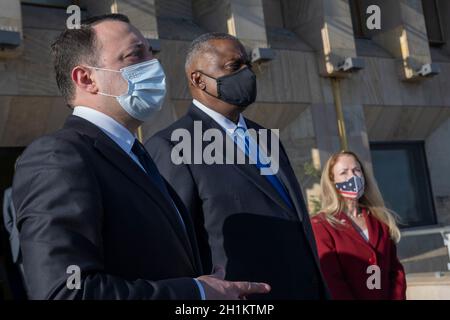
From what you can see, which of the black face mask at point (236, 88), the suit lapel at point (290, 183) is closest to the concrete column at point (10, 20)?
the black face mask at point (236, 88)

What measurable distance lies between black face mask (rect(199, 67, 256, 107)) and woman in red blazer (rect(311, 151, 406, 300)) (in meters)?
1.15

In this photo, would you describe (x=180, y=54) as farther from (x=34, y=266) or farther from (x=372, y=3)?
(x=34, y=266)

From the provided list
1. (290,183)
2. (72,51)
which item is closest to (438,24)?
(290,183)

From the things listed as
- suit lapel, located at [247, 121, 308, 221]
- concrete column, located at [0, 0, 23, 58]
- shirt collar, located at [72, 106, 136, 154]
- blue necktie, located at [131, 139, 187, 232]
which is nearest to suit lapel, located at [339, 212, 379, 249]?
suit lapel, located at [247, 121, 308, 221]

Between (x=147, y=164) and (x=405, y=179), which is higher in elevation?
(x=405, y=179)

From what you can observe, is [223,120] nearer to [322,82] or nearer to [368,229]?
[368,229]

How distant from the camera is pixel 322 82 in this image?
10.7 m

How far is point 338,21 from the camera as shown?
10.8 metres

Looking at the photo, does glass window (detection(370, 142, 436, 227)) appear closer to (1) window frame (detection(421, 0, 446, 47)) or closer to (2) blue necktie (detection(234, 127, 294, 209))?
(1) window frame (detection(421, 0, 446, 47))

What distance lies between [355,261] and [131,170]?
237cm

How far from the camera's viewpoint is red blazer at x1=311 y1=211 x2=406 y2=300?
395 cm

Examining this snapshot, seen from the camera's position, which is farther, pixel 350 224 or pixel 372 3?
pixel 372 3

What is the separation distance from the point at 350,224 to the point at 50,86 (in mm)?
4876

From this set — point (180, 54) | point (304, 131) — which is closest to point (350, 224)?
point (180, 54)
